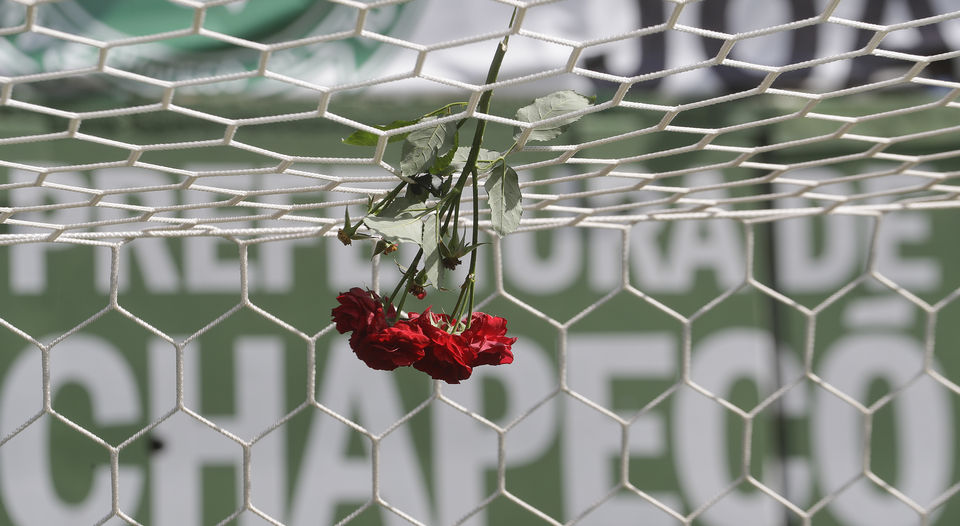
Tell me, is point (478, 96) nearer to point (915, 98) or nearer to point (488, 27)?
point (488, 27)

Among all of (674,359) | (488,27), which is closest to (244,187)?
(488,27)

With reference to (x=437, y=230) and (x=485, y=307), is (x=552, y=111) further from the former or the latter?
(x=485, y=307)

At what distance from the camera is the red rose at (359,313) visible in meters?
0.49

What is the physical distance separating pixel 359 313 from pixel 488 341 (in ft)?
0.23

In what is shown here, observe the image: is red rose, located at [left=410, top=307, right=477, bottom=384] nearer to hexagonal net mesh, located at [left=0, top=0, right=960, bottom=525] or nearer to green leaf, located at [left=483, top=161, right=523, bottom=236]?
green leaf, located at [left=483, top=161, right=523, bottom=236]

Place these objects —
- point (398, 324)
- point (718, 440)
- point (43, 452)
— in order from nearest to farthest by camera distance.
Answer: point (398, 324) → point (43, 452) → point (718, 440)

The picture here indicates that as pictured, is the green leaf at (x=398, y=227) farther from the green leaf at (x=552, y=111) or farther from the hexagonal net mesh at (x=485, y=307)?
the hexagonal net mesh at (x=485, y=307)

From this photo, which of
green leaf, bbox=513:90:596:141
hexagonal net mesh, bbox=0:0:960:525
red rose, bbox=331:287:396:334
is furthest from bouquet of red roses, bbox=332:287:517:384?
hexagonal net mesh, bbox=0:0:960:525

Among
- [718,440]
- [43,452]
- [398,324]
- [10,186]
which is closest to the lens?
[398,324]

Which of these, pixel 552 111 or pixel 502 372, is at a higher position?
pixel 552 111

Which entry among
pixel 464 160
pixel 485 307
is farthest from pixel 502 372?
pixel 464 160

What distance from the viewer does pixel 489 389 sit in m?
1.45

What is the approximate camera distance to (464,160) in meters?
0.55

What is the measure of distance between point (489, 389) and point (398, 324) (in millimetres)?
972
